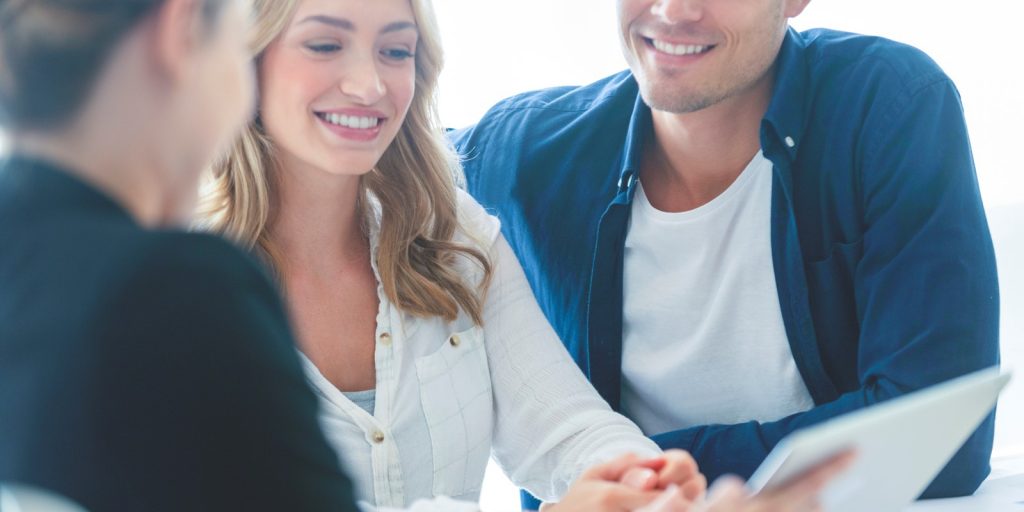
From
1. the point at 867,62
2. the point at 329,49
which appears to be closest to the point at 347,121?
the point at 329,49

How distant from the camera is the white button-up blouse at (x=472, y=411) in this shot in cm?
172

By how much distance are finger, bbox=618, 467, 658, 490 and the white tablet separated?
34 cm

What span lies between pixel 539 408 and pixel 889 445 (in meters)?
0.89

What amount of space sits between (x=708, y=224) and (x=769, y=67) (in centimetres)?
32

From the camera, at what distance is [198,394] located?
69cm

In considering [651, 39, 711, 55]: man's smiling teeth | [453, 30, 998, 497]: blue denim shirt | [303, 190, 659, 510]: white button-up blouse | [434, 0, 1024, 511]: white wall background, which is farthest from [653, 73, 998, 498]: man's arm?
[434, 0, 1024, 511]: white wall background

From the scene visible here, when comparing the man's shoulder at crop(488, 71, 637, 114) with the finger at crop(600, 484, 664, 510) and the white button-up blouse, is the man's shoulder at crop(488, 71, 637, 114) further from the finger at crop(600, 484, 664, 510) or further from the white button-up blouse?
the finger at crop(600, 484, 664, 510)

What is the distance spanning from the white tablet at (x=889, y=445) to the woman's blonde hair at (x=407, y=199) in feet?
2.91

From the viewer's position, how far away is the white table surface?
1653mm

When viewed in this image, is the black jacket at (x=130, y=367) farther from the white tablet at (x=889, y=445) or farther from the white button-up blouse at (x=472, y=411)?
the white button-up blouse at (x=472, y=411)

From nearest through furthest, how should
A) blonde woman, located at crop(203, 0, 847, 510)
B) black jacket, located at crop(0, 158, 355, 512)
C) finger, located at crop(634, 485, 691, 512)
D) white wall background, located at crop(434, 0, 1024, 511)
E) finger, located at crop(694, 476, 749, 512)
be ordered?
black jacket, located at crop(0, 158, 355, 512) < finger, located at crop(694, 476, 749, 512) < finger, located at crop(634, 485, 691, 512) < blonde woman, located at crop(203, 0, 847, 510) < white wall background, located at crop(434, 0, 1024, 511)

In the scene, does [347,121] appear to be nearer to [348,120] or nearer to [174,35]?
[348,120]

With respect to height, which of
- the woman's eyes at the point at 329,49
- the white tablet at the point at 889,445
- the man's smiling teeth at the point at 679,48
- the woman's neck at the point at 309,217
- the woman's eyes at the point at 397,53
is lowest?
the white tablet at the point at 889,445

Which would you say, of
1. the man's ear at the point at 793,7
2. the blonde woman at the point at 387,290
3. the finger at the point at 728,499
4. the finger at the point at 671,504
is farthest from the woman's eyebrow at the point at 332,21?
the finger at the point at 728,499
